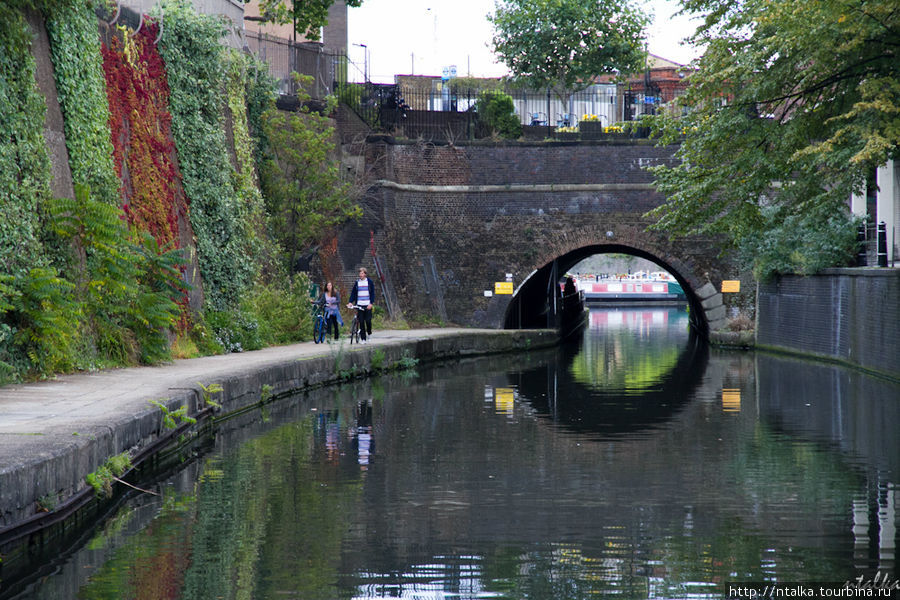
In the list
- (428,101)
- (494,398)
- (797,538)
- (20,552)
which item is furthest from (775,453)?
(428,101)

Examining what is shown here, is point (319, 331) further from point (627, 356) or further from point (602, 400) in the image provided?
point (627, 356)

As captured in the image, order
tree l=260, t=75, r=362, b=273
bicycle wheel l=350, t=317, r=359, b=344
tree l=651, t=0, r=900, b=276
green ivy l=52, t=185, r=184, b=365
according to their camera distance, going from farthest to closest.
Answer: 1. tree l=260, t=75, r=362, b=273
2. bicycle wheel l=350, t=317, r=359, b=344
3. tree l=651, t=0, r=900, b=276
4. green ivy l=52, t=185, r=184, b=365

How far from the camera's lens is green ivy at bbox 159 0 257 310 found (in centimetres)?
1681

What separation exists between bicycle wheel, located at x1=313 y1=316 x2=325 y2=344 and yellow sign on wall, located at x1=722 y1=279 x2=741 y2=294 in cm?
1263

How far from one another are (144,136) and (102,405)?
7783mm

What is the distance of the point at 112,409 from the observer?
27.0ft

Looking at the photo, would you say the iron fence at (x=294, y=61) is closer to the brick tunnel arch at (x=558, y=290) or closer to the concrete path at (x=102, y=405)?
the brick tunnel arch at (x=558, y=290)

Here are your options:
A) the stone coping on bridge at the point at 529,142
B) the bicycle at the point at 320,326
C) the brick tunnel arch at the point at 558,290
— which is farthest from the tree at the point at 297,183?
the brick tunnel arch at the point at 558,290

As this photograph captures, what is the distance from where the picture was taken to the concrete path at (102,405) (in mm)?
5836

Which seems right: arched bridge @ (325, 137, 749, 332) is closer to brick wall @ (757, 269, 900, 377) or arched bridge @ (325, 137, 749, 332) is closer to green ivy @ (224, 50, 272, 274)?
brick wall @ (757, 269, 900, 377)

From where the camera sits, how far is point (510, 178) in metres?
27.7

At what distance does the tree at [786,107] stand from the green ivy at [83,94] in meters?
8.81

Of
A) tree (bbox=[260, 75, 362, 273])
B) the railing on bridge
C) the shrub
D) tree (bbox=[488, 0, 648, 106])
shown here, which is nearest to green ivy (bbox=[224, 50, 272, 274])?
tree (bbox=[260, 75, 362, 273])

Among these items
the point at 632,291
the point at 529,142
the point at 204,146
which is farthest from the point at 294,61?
the point at 632,291
